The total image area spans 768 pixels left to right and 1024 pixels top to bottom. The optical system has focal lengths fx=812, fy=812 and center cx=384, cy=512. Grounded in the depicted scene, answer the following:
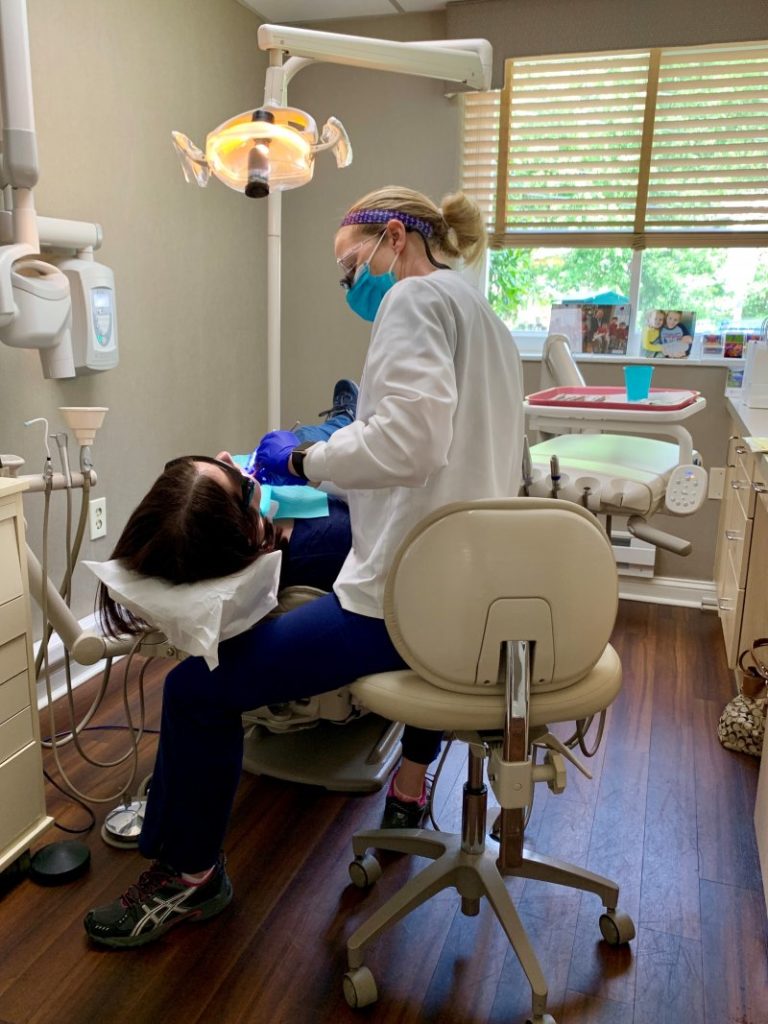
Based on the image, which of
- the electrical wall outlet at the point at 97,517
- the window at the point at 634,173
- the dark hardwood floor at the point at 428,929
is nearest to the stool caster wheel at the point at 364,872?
the dark hardwood floor at the point at 428,929

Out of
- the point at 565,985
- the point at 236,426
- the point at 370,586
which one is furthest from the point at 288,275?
the point at 565,985

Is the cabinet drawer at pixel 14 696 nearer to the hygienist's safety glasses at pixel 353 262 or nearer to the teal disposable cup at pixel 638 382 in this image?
the hygienist's safety glasses at pixel 353 262

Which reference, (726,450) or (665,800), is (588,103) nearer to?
(726,450)

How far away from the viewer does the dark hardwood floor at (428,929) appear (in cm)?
124

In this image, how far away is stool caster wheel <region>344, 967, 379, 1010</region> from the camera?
1.22 metres

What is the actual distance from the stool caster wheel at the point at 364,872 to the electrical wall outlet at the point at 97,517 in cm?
134

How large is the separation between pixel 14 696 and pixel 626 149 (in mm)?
2673

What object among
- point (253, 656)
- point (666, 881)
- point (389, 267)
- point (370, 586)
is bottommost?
point (666, 881)

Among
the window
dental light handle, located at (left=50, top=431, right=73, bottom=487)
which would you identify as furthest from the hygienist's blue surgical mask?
the window

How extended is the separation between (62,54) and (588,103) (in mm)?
1794

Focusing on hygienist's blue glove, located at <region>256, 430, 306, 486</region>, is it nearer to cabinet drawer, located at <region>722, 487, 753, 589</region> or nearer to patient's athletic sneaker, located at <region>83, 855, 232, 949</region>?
patient's athletic sneaker, located at <region>83, 855, 232, 949</region>

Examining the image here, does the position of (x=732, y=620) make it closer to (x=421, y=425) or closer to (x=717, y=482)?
(x=717, y=482)

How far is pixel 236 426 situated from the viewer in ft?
10.4

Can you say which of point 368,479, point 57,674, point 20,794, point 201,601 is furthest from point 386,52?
point 57,674
